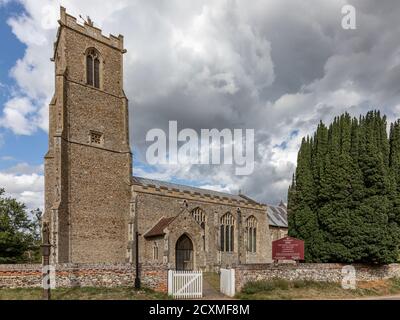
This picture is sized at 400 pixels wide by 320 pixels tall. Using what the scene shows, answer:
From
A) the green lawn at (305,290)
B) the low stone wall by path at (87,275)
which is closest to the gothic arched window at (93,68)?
A: the low stone wall by path at (87,275)

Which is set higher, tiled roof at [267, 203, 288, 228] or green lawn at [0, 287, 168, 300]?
tiled roof at [267, 203, 288, 228]

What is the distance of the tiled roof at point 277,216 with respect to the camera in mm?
47219

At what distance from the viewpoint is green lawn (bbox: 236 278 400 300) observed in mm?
19547

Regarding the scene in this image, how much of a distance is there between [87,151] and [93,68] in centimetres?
680

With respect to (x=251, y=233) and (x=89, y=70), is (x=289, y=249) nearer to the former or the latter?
(x=251, y=233)

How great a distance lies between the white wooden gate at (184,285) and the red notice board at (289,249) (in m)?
5.76

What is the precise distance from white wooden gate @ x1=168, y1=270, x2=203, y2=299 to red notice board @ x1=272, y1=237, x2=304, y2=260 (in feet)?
18.9

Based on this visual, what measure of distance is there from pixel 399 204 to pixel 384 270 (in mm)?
4289

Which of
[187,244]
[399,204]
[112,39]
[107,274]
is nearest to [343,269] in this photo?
[399,204]

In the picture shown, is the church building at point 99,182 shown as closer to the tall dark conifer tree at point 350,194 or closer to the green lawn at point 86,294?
the tall dark conifer tree at point 350,194

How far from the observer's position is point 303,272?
22.3 meters

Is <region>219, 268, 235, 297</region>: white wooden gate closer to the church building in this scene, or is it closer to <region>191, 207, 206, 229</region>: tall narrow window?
the church building

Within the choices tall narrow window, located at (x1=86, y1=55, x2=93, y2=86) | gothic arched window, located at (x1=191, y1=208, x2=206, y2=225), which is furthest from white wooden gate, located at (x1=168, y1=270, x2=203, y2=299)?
tall narrow window, located at (x1=86, y1=55, x2=93, y2=86)
